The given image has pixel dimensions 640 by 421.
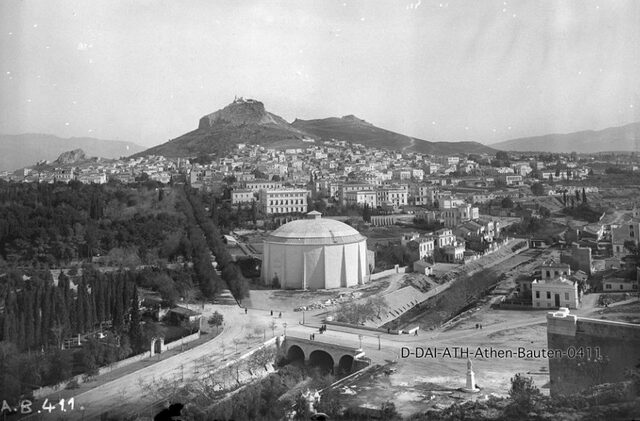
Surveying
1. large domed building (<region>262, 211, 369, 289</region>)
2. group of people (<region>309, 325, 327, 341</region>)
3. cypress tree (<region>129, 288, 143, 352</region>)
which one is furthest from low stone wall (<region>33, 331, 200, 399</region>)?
large domed building (<region>262, 211, 369, 289</region>)

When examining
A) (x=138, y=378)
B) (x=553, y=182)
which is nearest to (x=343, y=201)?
(x=553, y=182)

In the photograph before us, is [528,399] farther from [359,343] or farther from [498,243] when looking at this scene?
[498,243]

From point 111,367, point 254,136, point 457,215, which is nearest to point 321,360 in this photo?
point 111,367

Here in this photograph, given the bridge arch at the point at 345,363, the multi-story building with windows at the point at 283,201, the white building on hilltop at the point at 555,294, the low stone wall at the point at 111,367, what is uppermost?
the multi-story building with windows at the point at 283,201

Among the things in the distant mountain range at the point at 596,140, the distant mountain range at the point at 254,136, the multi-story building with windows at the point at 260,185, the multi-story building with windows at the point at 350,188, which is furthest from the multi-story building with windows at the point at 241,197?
the distant mountain range at the point at 254,136

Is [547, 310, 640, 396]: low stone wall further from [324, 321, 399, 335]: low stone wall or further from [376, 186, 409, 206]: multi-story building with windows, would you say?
[376, 186, 409, 206]: multi-story building with windows

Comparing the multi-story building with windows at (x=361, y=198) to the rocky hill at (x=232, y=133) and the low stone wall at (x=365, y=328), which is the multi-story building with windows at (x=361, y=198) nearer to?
the low stone wall at (x=365, y=328)
